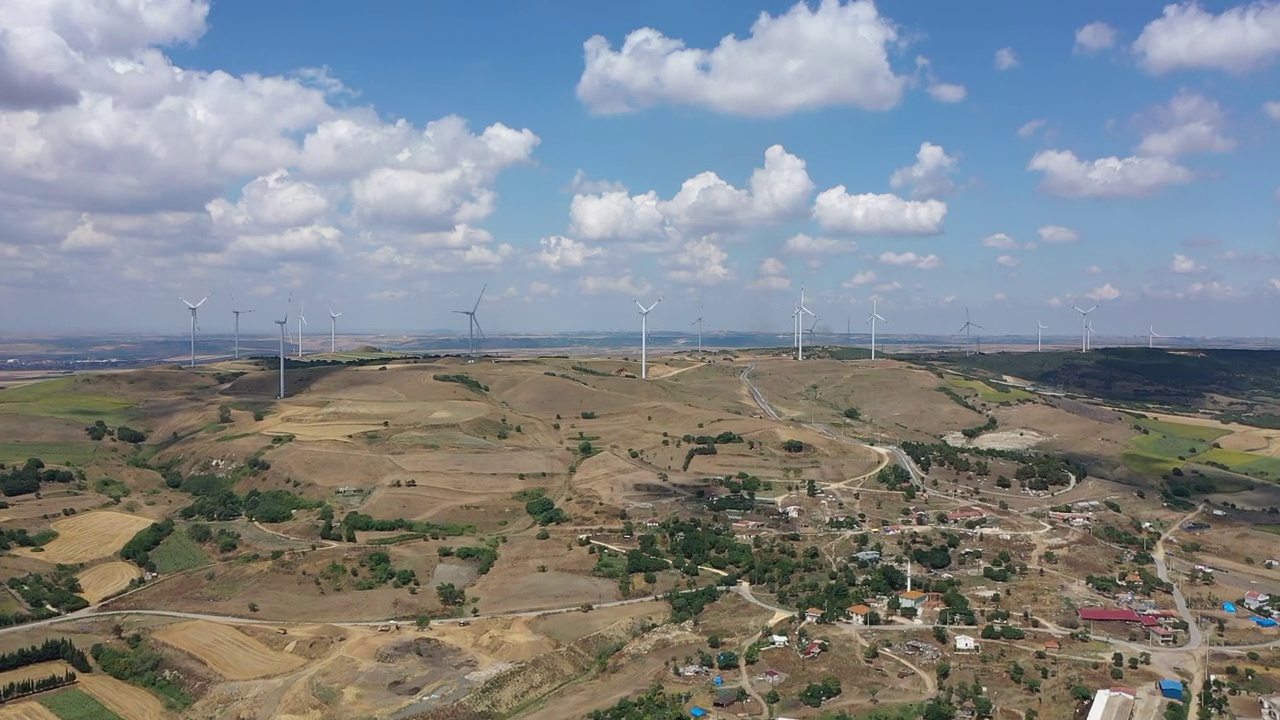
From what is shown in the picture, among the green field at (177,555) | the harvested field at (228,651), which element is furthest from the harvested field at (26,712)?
the green field at (177,555)

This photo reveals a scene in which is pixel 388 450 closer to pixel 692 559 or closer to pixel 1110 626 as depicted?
pixel 692 559

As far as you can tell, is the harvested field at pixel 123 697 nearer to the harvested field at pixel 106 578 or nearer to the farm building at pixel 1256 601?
the harvested field at pixel 106 578

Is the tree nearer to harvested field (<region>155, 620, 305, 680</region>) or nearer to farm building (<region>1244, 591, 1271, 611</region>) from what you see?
harvested field (<region>155, 620, 305, 680</region>)

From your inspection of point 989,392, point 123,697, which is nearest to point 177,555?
point 123,697

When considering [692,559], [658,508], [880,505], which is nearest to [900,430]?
[880,505]

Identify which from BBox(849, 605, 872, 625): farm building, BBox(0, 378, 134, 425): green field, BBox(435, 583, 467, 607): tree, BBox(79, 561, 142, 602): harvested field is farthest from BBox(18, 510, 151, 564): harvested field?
BBox(849, 605, 872, 625): farm building

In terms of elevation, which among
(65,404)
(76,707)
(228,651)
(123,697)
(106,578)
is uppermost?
(65,404)

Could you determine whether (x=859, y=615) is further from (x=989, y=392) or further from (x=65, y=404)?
(x=65, y=404)
